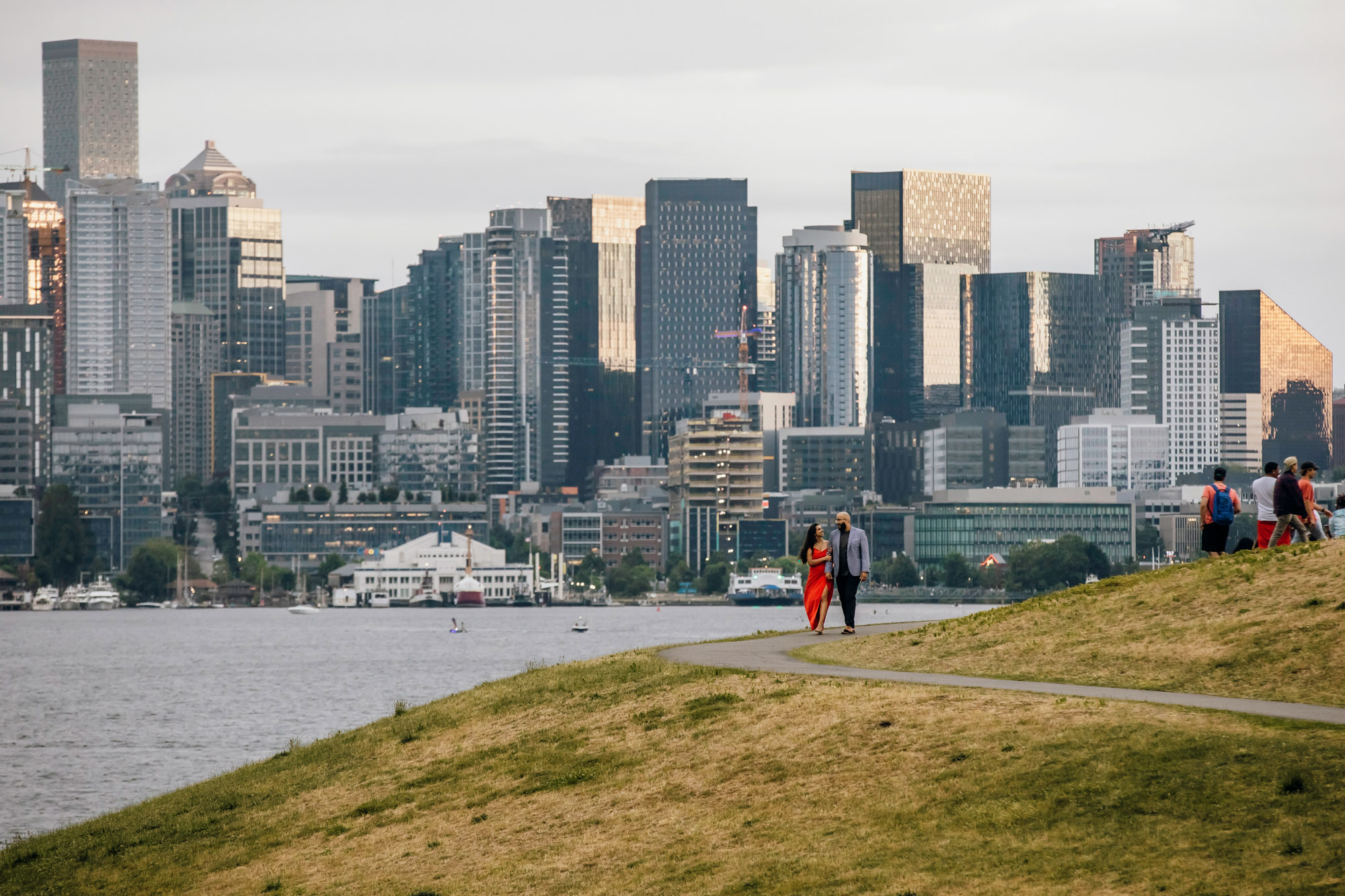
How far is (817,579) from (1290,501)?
32.3 feet

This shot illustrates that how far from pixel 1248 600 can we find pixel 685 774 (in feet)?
34.9

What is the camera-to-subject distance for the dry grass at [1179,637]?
101 feet

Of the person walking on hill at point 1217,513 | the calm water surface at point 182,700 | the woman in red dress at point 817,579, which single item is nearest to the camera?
the woman in red dress at point 817,579

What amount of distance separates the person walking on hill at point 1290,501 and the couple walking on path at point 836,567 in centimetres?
858

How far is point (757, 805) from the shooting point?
27906 mm

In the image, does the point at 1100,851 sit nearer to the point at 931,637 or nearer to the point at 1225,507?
the point at 931,637

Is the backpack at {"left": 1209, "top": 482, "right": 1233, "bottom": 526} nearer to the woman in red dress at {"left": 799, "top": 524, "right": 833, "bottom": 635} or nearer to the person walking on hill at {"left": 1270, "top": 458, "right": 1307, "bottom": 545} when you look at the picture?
the person walking on hill at {"left": 1270, "top": 458, "right": 1307, "bottom": 545}

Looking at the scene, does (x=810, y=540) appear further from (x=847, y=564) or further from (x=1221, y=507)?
(x=1221, y=507)

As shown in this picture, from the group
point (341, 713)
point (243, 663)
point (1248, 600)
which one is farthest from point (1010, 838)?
point (243, 663)

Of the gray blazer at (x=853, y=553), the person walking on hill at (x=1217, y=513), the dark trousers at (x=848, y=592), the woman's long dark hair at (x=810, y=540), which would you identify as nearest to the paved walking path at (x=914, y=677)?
the dark trousers at (x=848, y=592)

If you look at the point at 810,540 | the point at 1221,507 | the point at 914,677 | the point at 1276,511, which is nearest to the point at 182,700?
the point at 810,540

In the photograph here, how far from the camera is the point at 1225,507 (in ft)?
143

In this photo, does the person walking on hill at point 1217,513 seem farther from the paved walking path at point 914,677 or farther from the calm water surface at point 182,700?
the calm water surface at point 182,700

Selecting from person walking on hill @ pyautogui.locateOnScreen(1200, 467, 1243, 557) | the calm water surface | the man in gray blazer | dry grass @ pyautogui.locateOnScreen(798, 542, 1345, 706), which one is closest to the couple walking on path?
the man in gray blazer
